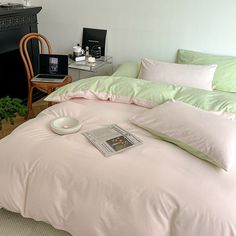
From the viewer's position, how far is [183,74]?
2.29 meters

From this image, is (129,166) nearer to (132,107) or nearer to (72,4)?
(132,107)

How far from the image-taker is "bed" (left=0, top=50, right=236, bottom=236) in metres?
1.13

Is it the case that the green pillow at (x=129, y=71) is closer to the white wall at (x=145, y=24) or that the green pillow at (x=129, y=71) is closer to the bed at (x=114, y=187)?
Result: the white wall at (x=145, y=24)

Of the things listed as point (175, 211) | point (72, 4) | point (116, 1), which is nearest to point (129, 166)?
point (175, 211)

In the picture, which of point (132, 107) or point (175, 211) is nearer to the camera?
point (175, 211)

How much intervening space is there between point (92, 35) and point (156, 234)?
95.4 inches

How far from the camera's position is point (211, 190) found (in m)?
1.17

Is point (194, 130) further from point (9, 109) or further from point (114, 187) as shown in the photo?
A: point (9, 109)

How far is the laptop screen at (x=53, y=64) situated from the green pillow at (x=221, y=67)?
1.22 m

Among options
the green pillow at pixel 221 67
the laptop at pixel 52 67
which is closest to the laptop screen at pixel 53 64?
the laptop at pixel 52 67

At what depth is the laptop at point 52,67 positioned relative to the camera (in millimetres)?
2799

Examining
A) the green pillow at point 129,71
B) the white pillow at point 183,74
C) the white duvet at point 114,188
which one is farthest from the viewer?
the green pillow at point 129,71

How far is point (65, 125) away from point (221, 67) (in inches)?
59.7

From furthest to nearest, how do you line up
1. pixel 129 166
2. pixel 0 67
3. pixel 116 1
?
pixel 0 67 → pixel 116 1 → pixel 129 166
